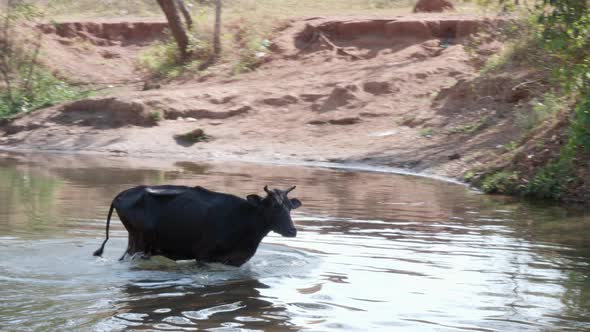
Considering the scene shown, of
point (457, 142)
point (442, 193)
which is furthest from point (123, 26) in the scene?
point (442, 193)

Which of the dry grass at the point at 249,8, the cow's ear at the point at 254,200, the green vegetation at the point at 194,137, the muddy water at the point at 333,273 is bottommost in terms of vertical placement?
the muddy water at the point at 333,273

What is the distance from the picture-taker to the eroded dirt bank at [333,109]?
20062 mm

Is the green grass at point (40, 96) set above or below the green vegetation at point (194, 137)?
above

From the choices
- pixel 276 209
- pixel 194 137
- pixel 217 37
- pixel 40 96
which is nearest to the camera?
pixel 276 209

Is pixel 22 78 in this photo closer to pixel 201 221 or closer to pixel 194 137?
pixel 194 137

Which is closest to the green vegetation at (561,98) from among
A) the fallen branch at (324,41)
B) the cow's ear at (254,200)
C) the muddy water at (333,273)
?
the muddy water at (333,273)

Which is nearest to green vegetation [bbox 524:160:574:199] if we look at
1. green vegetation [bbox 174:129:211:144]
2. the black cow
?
the black cow

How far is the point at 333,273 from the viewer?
9.17 meters

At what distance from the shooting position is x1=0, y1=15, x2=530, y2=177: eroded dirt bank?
65.8 feet

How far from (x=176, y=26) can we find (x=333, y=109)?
286 inches

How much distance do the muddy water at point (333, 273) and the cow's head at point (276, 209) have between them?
50 centimetres

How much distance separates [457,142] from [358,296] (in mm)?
11528

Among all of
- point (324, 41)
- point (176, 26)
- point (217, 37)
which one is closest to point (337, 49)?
point (324, 41)

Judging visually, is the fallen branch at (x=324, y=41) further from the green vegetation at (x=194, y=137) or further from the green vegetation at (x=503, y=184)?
the green vegetation at (x=503, y=184)
